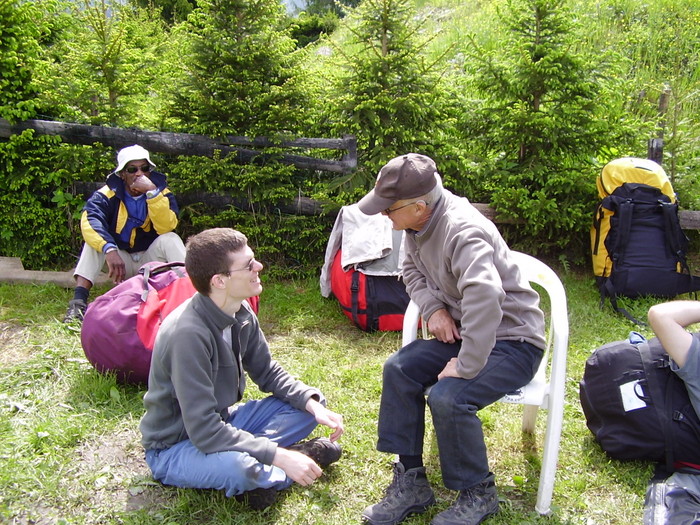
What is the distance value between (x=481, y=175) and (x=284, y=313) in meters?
2.23

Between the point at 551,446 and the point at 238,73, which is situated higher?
the point at 238,73

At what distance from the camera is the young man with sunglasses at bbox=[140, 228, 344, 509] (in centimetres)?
254

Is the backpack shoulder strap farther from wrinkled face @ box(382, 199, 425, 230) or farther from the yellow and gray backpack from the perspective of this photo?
the yellow and gray backpack

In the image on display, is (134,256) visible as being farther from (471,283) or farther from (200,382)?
(471,283)

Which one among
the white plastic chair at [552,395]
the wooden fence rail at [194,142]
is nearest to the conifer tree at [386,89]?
the wooden fence rail at [194,142]

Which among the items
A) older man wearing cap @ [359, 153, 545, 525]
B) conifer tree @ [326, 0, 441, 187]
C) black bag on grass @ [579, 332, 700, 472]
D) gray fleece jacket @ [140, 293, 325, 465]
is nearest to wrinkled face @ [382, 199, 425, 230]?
older man wearing cap @ [359, 153, 545, 525]

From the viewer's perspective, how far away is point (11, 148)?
5508 millimetres

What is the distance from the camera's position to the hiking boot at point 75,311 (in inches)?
182

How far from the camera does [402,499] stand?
273 cm

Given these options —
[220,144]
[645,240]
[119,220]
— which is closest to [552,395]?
[645,240]

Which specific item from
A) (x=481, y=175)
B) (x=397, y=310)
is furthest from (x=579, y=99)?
(x=397, y=310)

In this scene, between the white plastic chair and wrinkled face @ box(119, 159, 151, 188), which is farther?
wrinkled face @ box(119, 159, 151, 188)

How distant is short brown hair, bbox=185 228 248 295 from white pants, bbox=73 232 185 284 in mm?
2326

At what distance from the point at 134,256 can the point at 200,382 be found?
8.78 feet
